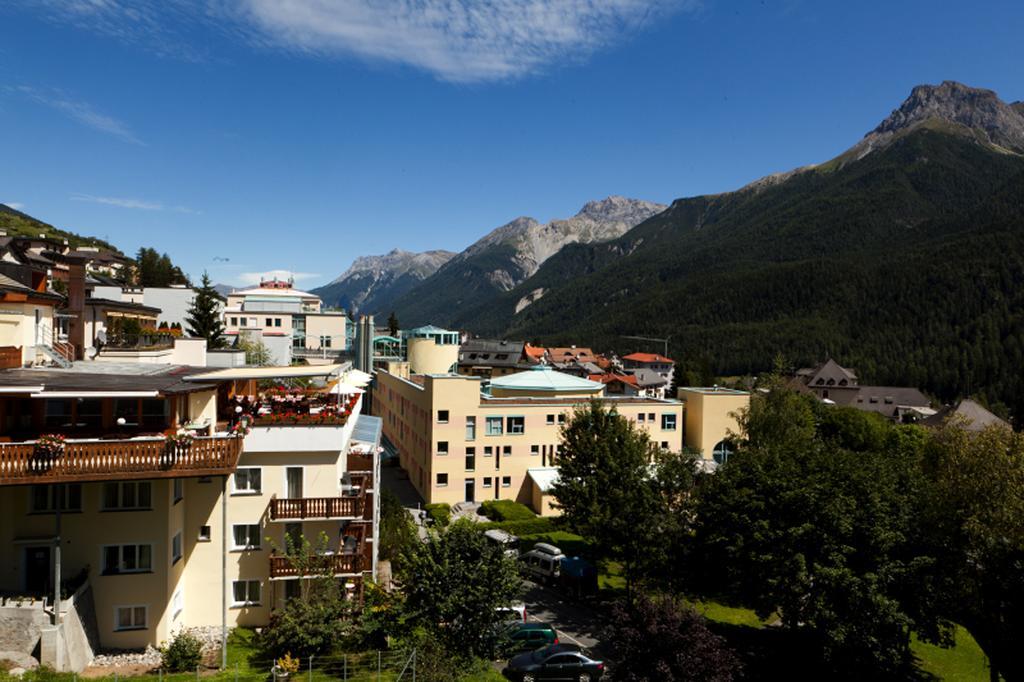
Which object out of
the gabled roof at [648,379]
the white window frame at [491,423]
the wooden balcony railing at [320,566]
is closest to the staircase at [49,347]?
the wooden balcony railing at [320,566]

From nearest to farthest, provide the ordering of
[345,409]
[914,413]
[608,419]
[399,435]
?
[345,409] < [608,419] < [399,435] < [914,413]

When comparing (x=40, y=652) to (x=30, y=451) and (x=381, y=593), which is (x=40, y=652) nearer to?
(x=30, y=451)

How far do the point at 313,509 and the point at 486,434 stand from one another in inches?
1101

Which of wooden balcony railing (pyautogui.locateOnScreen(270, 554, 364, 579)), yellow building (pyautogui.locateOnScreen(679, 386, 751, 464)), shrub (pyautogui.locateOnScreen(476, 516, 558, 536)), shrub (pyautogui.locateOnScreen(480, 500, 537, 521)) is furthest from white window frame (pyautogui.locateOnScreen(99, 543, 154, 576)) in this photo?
yellow building (pyautogui.locateOnScreen(679, 386, 751, 464))

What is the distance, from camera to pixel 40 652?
45.9 feet

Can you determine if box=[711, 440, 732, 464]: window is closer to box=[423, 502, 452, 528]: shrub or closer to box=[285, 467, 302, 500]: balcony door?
box=[423, 502, 452, 528]: shrub

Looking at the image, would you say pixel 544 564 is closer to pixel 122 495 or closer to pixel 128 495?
pixel 128 495

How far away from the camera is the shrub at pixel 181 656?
1585 cm

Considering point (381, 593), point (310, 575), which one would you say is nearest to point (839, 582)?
point (381, 593)

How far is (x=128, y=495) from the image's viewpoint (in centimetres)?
1658

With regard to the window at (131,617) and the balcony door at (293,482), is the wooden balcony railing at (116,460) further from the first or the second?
the window at (131,617)

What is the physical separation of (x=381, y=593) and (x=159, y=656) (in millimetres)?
6549

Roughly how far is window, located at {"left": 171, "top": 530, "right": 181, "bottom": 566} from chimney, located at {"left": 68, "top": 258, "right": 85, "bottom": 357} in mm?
20493

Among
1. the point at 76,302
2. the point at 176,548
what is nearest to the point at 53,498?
the point at 176,548
